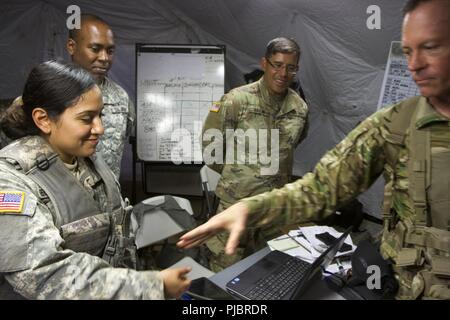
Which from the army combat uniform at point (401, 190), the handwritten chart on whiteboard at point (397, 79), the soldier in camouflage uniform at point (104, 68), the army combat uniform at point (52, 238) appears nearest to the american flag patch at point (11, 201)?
the army combat uniform at point (52, 238)

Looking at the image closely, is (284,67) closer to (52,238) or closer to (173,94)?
(52,238)

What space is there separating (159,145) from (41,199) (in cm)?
314

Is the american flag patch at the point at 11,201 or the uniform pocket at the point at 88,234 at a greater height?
the american flag patch at the point at 11,201

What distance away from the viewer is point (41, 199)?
91cm

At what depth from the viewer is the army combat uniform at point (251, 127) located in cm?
216

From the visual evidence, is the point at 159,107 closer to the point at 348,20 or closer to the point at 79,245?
the point at 348,20

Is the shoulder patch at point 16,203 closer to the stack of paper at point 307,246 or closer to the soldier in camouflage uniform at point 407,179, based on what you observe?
the soldier in camouflage uniform at point 407,179

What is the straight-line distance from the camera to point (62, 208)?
3.11 ft

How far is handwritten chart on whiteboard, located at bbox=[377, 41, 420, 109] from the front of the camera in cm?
278

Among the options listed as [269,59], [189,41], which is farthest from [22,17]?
[269,59]

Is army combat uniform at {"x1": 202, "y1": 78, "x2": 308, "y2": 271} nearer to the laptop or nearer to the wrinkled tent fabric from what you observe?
the laptop

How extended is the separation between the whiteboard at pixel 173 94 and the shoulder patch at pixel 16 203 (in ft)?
10.4

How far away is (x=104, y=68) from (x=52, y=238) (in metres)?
1.35

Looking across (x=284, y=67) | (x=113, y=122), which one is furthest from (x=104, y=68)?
(x=284, y=67)
